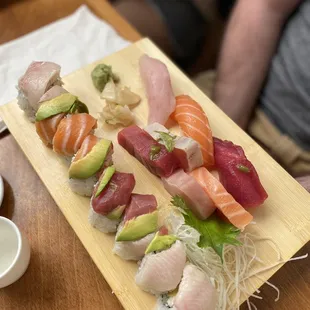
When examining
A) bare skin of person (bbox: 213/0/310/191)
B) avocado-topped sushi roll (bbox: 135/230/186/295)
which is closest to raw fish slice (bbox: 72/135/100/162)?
avocado-topped sushi roll (bbox: 135/230/186/295)

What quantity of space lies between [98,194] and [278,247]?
51 cm

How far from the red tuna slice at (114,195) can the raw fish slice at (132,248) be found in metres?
0.10

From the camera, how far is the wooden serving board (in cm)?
118

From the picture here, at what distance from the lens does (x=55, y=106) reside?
1.34 meters

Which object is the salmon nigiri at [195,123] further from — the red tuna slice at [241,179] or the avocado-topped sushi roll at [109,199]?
the avocado-topped sushi roll at [109,199]

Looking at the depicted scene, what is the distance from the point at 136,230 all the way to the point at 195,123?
0.42 metres

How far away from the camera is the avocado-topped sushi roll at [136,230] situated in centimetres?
112

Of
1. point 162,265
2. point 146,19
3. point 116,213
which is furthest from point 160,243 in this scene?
point 146,19

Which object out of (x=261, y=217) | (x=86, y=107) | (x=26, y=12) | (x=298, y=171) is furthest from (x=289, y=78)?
(x=26, y=12)

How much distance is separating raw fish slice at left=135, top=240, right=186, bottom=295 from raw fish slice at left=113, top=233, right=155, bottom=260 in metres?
0.03

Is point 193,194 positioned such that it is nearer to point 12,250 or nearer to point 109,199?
point 109,199

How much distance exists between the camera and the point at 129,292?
3.72 ft

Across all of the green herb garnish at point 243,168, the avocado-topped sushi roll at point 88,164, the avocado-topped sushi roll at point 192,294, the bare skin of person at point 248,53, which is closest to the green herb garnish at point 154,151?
the avocado-topped sushi roll at point 88,164

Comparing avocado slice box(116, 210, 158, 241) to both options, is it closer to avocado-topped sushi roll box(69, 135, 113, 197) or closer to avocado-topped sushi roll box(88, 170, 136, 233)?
avocado-topped sushi roll box(88, 170, 136, 233)
